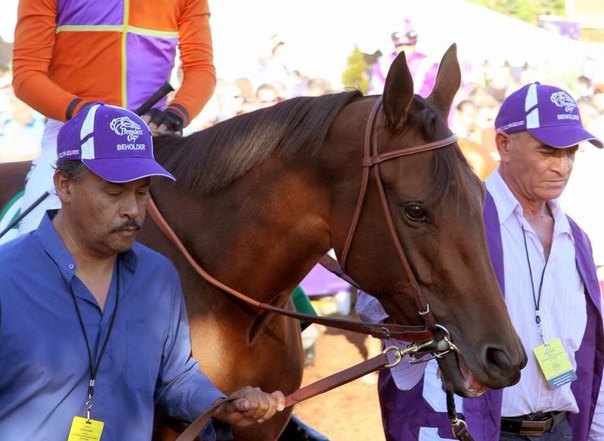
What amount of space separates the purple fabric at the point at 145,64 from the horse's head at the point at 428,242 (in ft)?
4.41

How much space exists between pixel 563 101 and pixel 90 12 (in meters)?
1.99

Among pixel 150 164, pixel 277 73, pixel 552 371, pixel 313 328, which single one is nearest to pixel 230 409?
pixel 150 164

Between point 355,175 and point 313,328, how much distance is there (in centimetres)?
561

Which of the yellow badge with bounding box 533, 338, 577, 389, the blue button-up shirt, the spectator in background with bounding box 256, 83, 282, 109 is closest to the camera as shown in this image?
the blue button-up shirt

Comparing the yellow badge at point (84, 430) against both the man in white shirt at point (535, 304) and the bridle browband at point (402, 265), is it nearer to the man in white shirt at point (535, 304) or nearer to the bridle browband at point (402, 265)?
the bridle browband at point (402, 265)

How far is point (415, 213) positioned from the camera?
3.06m

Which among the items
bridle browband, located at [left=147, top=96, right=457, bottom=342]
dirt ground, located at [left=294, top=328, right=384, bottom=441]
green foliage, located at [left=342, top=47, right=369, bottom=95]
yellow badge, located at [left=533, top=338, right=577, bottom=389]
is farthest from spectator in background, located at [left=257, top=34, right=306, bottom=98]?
bridle browband, located at [left=147, top=96, right=457, bottom=342]

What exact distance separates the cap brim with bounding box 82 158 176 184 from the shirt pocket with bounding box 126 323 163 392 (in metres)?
0.43

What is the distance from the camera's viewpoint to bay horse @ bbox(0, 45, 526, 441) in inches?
119

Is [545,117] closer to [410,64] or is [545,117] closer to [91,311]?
[91,311]

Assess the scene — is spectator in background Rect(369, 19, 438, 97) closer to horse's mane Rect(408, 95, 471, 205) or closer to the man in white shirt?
the man in white shirt

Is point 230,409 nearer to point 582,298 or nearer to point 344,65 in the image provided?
point 582,298

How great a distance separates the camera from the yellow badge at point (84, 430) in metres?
→ 2.61

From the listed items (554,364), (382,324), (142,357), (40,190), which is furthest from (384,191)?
(40,190)
